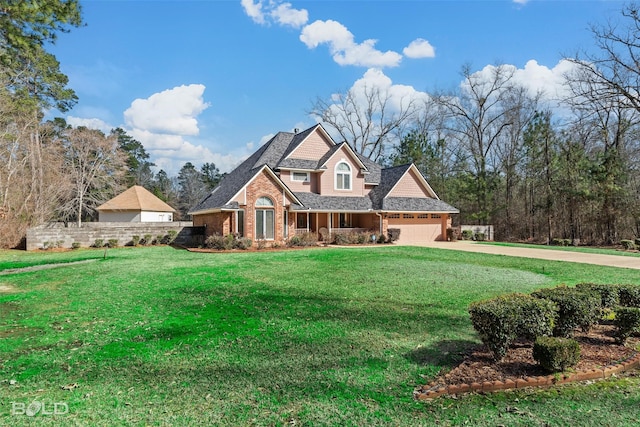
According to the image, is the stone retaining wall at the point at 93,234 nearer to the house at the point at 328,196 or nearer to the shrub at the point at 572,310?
the house at the point at 328,196

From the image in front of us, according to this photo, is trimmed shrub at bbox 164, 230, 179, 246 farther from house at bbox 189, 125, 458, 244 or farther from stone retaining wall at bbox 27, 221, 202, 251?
house at bbox 189, 125, 458, 244

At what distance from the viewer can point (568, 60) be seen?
13266 millimetres

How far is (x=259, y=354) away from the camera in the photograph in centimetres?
495

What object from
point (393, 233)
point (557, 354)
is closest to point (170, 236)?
point (393, 233)

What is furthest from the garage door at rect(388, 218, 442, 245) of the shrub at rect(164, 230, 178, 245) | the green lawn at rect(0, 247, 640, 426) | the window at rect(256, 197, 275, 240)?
the green lawn at rect(0, 247, 640, 426)

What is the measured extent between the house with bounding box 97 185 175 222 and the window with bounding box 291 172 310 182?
19.6 metres

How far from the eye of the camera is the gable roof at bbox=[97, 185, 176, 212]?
123 ft

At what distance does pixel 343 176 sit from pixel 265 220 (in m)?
7.51

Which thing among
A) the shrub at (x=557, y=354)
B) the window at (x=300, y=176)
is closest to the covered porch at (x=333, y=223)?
the window at (x=300, y=176)

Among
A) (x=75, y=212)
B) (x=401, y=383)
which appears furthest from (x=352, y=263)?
(x=75, y=212)

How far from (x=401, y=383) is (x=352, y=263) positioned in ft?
32.4

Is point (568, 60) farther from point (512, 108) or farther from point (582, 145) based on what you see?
point (512, 108)

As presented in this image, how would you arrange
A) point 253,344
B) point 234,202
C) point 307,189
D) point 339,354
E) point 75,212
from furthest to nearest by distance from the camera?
1. point 75,212
2. point 307,189
3. point 234,202
4. point 253,344
5. point 339,354

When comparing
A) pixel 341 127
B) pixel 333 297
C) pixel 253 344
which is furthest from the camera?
pixel 341 127
